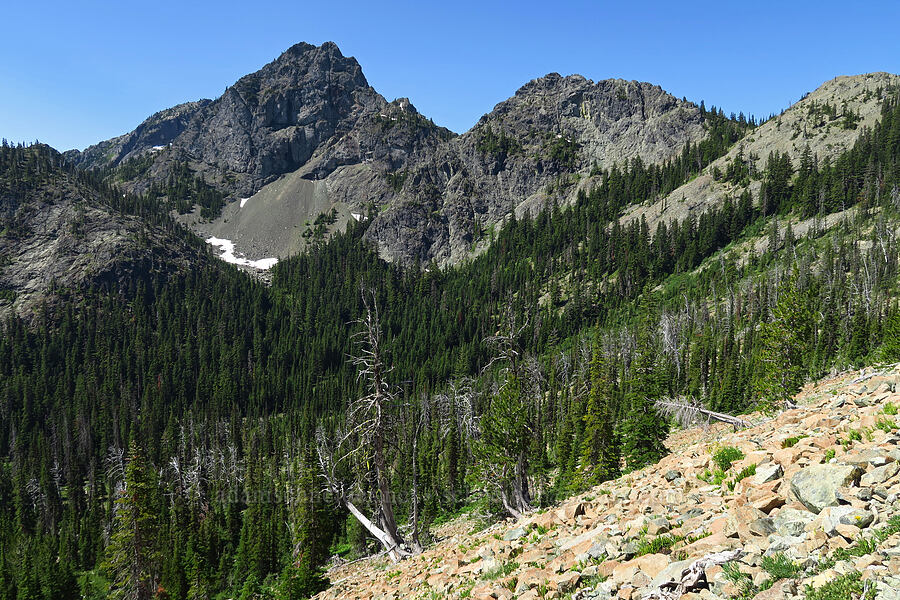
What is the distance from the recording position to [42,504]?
88.4 m

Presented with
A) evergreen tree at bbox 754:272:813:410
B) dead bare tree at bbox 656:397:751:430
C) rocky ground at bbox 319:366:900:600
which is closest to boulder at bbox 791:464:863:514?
rocky ground at bbox 319:366:900:600

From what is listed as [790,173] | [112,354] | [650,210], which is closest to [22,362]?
[112,354]

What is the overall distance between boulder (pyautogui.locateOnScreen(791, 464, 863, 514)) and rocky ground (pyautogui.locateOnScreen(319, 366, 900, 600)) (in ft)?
0.06

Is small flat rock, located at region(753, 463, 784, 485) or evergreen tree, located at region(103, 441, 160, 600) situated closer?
small flat rock, located at region(753, 463, 784, 485)

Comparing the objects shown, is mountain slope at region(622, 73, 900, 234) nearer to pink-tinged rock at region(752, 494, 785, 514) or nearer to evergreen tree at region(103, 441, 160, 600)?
evergreen tree at region(103, 441, 160, 600)

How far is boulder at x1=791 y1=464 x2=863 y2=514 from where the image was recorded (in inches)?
267

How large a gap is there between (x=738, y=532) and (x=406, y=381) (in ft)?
39.0

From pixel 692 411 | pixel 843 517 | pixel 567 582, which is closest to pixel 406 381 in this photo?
pixel 567 582

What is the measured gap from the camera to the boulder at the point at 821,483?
22.2 ft

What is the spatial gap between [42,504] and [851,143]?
242 meters

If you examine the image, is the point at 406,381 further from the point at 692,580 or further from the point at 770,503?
the point at 692,580

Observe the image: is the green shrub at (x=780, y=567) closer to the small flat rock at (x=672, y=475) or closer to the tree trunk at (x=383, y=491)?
the small flat rock at (x=672, y=475)

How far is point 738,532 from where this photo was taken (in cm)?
687

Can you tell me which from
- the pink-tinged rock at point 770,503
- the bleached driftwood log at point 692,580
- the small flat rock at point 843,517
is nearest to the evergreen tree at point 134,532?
the bleached driftwood log at point 692,580
